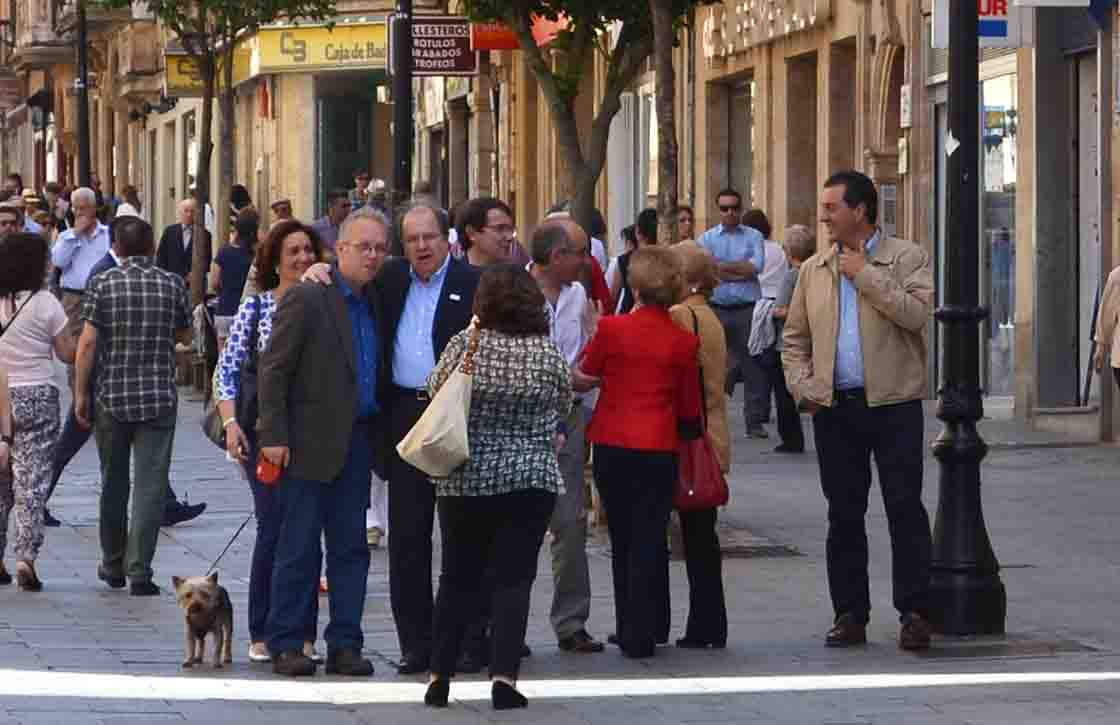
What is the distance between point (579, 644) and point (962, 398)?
182 cm

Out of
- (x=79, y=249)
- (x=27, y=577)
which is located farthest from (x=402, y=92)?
(x=27, y=577)

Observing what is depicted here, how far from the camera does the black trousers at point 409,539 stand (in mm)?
10578

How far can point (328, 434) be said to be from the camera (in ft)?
34.5

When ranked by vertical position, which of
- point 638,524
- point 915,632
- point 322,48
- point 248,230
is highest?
point 322,48

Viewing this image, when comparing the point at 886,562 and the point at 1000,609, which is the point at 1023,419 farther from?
the point at 1000,609

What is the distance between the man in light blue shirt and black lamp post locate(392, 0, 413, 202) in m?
2.36

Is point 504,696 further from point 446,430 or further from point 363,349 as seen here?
point 363,349

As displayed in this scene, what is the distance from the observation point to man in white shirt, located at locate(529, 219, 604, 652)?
36.9 ft

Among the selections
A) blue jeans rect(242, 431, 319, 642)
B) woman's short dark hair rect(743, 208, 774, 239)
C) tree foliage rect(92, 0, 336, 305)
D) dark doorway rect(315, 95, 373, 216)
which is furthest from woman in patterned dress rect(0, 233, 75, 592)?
dark doorway rect(315, 95, 373, 216)

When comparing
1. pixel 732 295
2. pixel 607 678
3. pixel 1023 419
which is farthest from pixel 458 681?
pixel 1023 419

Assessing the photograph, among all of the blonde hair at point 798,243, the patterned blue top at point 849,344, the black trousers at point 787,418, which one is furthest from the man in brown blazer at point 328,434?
the blonde hair at point 798,243

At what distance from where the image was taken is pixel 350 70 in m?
50.2

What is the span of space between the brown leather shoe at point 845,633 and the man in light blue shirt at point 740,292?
31.8ft

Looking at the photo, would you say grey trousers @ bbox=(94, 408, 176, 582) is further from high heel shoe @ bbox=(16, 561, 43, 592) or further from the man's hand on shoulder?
the man's hand on shoulder
